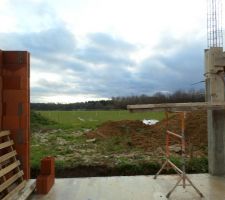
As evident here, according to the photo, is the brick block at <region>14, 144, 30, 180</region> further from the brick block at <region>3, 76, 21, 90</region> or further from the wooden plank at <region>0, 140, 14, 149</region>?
the brick block at <region>3, 76, 21, 90</region>

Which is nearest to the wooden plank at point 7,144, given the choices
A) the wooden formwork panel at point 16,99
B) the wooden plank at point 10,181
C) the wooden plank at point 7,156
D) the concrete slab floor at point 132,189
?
the wooden plank at point 7,156

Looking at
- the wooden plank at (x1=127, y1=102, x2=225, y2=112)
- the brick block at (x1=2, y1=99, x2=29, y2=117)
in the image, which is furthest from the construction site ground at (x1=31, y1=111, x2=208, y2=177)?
the wooden plank at (x1=127, y1=102, x2=225, y2=112)

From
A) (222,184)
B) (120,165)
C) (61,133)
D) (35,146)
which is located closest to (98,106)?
(61,133)

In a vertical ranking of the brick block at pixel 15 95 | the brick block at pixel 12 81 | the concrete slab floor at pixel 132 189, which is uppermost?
the brick block at pixel 12 81

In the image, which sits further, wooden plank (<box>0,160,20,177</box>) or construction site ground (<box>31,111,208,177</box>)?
construction site ground (<box>31,111,208,177</box>)

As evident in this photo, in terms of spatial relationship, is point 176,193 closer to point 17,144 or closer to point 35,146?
point 17,144

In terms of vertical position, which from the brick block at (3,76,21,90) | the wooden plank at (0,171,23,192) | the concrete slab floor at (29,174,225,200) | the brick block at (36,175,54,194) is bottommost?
the concrete slab floor at (29,174,225,200)

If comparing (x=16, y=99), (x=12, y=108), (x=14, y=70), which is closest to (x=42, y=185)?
(x=12, y=108)

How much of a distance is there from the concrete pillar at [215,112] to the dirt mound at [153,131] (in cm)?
373

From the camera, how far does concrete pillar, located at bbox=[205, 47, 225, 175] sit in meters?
7.58

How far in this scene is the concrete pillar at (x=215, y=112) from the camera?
24.9ft

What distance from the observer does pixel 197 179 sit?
732 cm

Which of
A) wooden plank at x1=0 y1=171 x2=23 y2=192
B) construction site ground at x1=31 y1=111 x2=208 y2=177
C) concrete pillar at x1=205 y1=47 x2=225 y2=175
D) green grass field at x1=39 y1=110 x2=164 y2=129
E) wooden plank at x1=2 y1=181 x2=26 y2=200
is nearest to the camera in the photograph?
wooden plank at x1=0 y1=171 x2=23 y2=192

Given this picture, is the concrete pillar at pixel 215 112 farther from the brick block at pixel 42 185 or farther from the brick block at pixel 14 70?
the brick block at pixel 14 70
